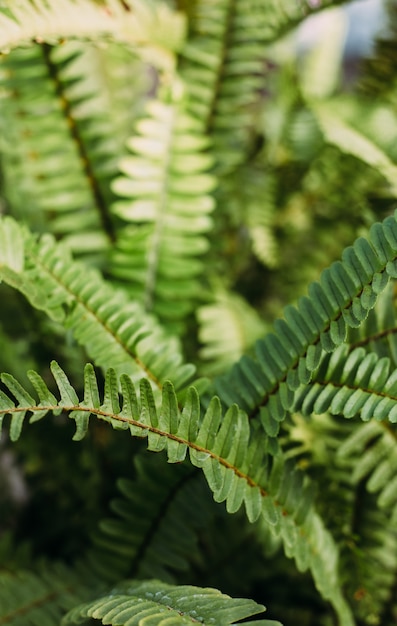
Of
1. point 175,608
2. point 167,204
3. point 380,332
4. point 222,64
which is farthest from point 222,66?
point 175,608

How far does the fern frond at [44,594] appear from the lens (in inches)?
24.8

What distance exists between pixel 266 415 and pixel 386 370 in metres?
0.11

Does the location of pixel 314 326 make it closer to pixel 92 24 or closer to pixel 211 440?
pixel 211 440

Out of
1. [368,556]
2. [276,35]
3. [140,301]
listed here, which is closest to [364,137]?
[276,35]

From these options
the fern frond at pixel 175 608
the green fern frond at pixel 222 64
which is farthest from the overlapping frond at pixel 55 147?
the fern frond at pixel 175 608

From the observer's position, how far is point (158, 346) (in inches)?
23.5

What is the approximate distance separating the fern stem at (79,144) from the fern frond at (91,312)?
25 cm

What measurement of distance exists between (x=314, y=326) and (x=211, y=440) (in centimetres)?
12

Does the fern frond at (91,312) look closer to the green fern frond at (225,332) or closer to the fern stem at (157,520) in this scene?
the fern stem at (157,520)

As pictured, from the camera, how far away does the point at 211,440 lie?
1.56ft

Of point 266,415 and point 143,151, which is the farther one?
point 143,151

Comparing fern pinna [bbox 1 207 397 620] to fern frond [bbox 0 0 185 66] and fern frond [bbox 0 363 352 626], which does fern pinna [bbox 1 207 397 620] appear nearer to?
fern frond [bbox 0 363 352 626]

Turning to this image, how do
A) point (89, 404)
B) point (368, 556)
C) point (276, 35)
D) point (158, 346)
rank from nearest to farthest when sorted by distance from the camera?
1. point (89, 404)
2. point (158, 346)
3. point (368, 556)
4. point (276, 35)

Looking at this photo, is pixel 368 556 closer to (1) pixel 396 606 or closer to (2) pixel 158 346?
(1) pixel 396 606
